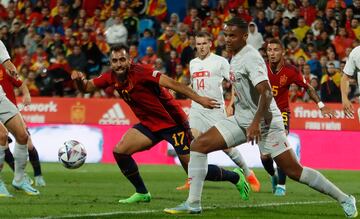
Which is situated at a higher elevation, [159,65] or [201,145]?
[201,145]

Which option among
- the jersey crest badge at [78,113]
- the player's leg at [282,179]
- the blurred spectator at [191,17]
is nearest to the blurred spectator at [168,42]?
the blurred spectator at [191,17]

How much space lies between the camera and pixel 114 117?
24.7 meters

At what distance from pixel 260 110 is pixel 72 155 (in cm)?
481

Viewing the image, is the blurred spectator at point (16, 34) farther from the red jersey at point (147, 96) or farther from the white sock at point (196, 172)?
the white sock at point (196, 172)

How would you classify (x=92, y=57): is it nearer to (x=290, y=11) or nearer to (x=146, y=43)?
(x=146, y=43)

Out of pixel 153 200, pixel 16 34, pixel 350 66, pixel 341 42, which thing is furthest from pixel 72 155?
pixel 16 34

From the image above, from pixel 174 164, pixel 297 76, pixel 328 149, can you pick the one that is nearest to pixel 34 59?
pixel 174 164

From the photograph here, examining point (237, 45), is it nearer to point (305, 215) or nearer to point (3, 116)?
point (305, 215)

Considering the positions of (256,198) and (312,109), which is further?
(312,109)

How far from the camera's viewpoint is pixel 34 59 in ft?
94.7

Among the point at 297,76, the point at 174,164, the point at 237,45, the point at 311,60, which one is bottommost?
the point at 174,164

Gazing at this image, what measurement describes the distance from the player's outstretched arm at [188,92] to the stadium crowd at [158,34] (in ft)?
39.6

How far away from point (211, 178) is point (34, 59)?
17.2 m

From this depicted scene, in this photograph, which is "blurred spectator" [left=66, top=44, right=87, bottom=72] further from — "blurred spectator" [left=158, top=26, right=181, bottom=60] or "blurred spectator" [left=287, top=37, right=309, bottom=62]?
A: "blurred spectator" [left=287, top=37, right=309, bottom=62]
